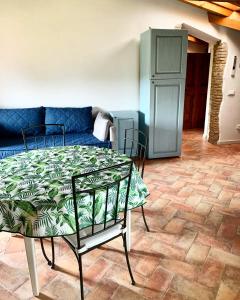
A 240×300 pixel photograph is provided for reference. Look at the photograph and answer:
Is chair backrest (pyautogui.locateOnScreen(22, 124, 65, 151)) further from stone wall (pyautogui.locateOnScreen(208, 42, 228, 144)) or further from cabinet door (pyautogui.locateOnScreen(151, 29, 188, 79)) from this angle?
stone wall (pyautogui.locateOnScreen(208, 42, 228, 144))

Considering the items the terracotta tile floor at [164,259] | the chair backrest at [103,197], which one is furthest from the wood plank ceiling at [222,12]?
the chair backrest at [103,197]

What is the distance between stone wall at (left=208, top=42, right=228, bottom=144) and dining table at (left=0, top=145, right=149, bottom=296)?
3.52 m

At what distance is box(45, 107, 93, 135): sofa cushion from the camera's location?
3.59 m

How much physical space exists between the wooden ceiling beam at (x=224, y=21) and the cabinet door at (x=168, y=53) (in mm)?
960

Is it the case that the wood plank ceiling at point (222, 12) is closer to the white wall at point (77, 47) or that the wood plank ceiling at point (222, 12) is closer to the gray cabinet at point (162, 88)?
the white wall at point (77, 47)

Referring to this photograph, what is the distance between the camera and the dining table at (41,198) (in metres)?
1.30

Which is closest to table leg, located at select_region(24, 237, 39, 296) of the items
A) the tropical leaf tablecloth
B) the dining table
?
the dining table

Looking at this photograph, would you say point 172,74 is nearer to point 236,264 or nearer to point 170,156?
point 170,156

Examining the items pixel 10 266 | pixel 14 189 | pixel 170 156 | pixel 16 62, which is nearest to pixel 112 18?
pixel 16 62

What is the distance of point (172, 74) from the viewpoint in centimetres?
363

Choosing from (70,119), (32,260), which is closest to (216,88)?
(70,119)

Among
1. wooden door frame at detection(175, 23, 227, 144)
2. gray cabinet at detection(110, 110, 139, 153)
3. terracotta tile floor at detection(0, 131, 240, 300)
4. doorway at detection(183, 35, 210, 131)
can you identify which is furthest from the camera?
doorway at detection(183, 35, 210, 131)

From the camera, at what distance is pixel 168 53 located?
353 centimetres

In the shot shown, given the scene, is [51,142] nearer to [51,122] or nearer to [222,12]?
[51,122]
